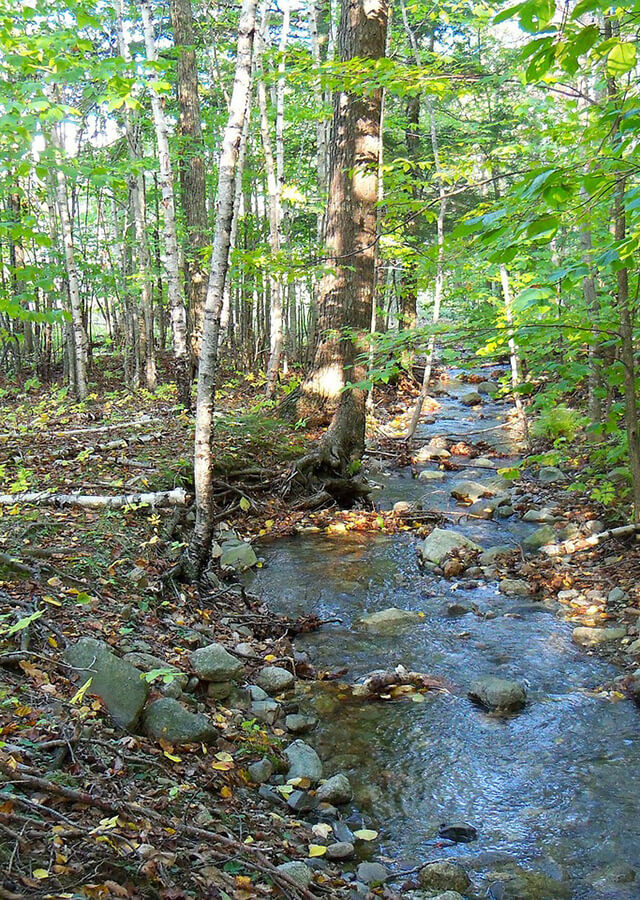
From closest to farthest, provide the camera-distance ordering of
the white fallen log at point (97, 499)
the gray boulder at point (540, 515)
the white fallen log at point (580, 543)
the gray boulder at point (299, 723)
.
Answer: the gray boulder at point (299, 723), the white fallen log at point (97, 499), the white fallen log at point (580, 543), the gray boulder at point (540, 515)

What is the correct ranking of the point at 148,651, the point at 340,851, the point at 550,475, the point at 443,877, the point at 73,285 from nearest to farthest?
1. the point at 443,877
2. the point at 340,851
3. the point at 148,651
4. the point at 550,475
5. the point at 73,285

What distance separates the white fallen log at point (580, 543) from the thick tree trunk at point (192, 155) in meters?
8.63

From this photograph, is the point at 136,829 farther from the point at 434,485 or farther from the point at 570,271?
the point at 434,485

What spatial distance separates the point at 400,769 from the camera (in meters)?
3.89

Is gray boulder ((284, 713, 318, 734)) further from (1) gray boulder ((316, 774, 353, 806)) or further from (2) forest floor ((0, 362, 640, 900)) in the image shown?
(1) gray boulder ((316, 774, 353, 806))

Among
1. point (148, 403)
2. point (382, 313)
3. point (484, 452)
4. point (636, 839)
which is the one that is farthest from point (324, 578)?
point (382, 313)

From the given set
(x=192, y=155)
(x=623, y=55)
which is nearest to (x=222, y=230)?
(x=623, y=55)

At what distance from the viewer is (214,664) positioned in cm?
428

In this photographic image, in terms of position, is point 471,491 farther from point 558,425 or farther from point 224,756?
point 224,756

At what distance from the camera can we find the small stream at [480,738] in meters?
3.25

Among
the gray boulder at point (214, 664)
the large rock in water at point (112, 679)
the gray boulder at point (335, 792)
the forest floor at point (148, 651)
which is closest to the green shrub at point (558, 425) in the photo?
the forest floor at point (148, 651)

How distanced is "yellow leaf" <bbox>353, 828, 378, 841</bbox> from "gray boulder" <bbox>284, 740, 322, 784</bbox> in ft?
1.46

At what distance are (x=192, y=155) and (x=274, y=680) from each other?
11856 millimetres

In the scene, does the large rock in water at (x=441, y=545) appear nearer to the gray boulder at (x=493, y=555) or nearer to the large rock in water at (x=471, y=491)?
the gray boulder at (x=493, y=555)
